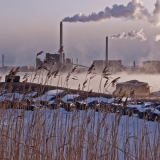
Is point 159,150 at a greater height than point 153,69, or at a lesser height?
lesser

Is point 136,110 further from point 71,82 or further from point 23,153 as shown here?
point 71,82

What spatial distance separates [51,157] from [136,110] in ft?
15.4

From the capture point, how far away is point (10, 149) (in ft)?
14.9

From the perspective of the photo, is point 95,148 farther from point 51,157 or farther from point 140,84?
point 140,84

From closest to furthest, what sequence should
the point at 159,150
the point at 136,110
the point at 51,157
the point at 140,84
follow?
the point at 51,157, the point at 159,150, the point at 136,110, the point at 140,84

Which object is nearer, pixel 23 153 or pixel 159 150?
pixel 23 153

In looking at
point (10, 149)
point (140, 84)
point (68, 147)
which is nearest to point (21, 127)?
point (10, 149)

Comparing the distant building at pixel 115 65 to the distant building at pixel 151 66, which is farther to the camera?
the distant building at pixel 115 65

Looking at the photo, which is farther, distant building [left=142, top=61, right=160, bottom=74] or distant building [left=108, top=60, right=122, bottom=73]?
distant building [left=108, top=60, right=122, bottom=73]

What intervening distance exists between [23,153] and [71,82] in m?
18.4

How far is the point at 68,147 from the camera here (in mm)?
4539

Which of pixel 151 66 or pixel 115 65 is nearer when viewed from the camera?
pixel 115 65

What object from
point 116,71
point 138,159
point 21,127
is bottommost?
point 138,159

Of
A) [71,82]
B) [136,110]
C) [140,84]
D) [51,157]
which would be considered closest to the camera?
[51,157]
